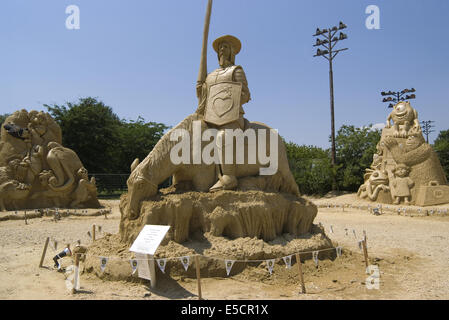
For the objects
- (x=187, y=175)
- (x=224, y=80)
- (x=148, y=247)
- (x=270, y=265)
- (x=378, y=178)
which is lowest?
(x=270, y=265)

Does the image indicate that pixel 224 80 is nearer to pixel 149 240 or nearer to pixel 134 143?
pixel 149 240

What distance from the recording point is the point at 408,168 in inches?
615

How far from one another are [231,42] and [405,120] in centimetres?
1313

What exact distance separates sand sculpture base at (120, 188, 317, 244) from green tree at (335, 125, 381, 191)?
17.0 meters

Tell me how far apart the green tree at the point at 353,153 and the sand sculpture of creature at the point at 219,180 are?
635 inches

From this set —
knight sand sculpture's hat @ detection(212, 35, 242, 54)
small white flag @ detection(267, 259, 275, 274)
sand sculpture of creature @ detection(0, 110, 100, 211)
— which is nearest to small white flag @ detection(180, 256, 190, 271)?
small white flag @ detection(267, 259, 275, 274)

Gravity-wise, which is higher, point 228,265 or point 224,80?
point 224,80

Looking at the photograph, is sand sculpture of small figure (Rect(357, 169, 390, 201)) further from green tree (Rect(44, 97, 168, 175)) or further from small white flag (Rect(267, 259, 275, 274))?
green tree (Rect(44, 97, 168, 175))

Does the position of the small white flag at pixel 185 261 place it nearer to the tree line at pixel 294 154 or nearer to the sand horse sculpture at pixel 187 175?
the sand horse sculpture at pixel 187 175

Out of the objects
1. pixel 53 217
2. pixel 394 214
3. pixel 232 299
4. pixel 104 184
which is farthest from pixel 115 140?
pixel 232 299

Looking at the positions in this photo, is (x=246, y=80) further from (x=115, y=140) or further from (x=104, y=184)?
(x=115, y=140)

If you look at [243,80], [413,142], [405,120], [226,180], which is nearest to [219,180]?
[226,180]

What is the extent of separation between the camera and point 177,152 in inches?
241
